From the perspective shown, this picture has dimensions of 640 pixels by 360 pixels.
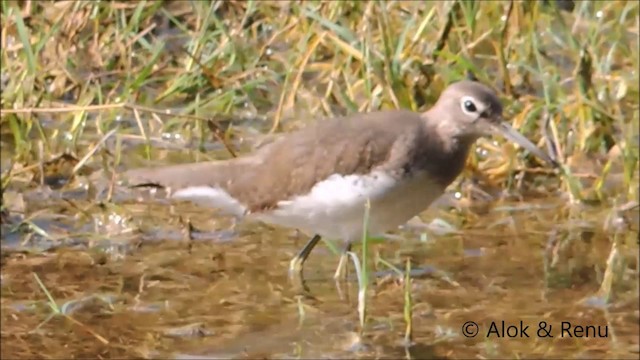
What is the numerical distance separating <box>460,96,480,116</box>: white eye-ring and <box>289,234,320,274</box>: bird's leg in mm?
632

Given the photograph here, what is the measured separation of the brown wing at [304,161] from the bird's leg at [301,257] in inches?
7.5

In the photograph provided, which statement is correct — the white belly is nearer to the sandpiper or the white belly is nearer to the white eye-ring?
the sandpiper

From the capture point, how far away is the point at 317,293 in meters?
5.26

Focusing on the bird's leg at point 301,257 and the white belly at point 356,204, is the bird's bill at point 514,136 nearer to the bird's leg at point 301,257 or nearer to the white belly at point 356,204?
the white belly at point 356,204

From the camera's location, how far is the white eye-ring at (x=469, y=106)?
5477mm

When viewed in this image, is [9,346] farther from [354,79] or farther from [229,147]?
[354,79]

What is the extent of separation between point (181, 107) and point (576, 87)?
5.94ft

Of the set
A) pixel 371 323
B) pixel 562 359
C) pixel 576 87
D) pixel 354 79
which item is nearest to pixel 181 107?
pixel 354 79

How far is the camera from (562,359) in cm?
458

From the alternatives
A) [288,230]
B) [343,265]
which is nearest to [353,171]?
[343,265]

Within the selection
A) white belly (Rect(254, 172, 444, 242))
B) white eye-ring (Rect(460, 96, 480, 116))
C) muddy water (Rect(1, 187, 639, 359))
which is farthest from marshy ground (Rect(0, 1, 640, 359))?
white eye-ring (Rect(460, 96, 480, 116))

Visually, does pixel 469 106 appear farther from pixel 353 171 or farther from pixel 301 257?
pixel 301 257

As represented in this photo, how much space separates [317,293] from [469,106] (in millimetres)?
801

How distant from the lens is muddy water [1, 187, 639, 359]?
4.74 metres
